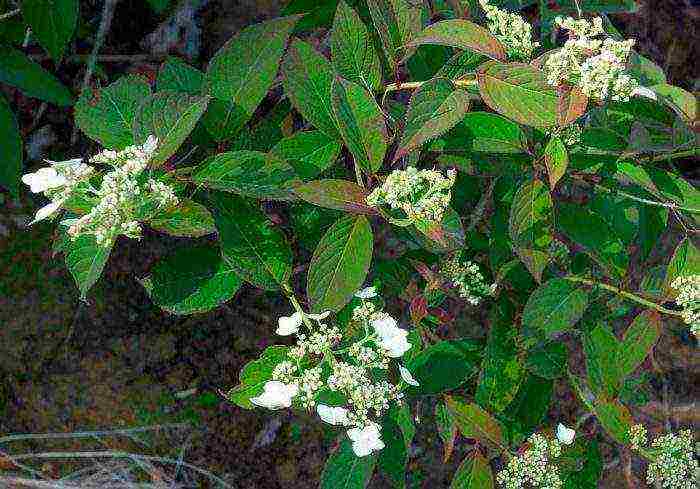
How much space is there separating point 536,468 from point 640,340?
1.15ft

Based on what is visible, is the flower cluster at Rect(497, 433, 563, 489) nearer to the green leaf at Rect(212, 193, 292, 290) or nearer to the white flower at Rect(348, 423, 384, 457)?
the white flower at Rect(348, 423, 384, 457)

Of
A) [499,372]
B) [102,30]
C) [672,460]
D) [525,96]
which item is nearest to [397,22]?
[525,96]

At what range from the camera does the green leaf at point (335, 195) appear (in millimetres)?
1186

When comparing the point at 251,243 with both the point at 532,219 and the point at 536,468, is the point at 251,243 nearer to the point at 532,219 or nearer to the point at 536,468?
the point at 532,219

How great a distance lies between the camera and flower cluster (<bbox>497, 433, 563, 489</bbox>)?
1425 millimetres

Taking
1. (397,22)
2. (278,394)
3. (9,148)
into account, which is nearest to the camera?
(278,394)

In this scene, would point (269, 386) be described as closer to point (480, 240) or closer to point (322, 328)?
point (322, 328)

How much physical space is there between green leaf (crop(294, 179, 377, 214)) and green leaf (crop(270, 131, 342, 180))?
0.45 feet

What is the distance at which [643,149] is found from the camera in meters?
1.32

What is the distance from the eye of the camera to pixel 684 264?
146 centimetres

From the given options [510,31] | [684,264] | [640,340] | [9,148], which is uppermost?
[510,31]

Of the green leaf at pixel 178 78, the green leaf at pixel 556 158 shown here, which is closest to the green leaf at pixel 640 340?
the green leaf at pixel 556 158

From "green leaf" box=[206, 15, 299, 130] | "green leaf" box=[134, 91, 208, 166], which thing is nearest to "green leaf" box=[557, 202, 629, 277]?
"green leaf" box=[206, 15, 299, 130]

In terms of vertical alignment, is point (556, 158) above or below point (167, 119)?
below
